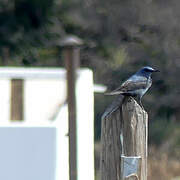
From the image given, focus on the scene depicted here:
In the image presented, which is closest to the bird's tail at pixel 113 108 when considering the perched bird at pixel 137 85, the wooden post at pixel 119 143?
the wooden post at pixel 119 143

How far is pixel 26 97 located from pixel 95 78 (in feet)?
25.5

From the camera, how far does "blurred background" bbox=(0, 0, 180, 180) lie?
15.4 meters

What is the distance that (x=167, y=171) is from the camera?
40.0 feet

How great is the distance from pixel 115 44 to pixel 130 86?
49.8ft

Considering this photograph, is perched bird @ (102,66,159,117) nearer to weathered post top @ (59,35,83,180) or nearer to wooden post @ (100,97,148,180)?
wooden post @ (100,97,148,180)

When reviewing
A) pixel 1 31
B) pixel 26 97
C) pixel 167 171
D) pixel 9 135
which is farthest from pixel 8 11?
pixel 9 135

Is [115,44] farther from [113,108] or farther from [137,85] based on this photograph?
[113,108]

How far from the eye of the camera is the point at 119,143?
2.85 meters

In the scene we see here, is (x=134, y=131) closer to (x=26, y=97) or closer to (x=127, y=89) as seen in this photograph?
(x=127, y=89)

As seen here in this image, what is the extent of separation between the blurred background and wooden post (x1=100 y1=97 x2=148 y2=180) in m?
8.87

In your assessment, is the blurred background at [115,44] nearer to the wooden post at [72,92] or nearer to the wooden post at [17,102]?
the wooden post at [17,102]

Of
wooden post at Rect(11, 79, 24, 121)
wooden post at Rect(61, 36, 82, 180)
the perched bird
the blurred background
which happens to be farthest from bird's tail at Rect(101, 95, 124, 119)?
the blurred background

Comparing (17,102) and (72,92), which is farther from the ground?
(17,102)

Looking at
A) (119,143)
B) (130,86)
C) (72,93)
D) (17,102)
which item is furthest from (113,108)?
(17,102)
